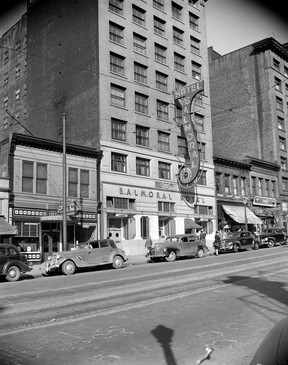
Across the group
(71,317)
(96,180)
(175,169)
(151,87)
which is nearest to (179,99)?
(151,87)

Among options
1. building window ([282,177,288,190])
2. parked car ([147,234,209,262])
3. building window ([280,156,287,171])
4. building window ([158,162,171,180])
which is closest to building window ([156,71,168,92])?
building window ([158,162,171,180])

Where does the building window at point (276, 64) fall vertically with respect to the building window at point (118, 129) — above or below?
above

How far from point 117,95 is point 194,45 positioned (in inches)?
561

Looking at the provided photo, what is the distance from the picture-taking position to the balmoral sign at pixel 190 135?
37.6 metres

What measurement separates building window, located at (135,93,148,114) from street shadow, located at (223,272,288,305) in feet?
80.7

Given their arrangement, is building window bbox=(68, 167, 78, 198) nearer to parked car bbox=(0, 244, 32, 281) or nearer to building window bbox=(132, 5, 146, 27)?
parked car bbox=(0, 244, 32, 281)

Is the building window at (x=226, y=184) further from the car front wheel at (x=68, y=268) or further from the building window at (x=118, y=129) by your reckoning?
the car front wheel at (x=68, y=268)

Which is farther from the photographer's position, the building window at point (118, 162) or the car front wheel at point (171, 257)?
the building window at point (118, 162)

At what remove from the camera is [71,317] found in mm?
→ 8703

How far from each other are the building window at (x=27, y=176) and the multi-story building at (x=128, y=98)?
6174 millimetres

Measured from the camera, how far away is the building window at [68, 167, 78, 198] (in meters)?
30.2

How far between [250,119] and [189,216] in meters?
22.2

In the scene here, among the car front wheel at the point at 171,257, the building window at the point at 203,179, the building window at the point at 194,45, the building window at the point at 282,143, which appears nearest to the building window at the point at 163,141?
the building window at the point at 203,179

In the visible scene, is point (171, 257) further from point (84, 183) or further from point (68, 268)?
point (84, 183)
